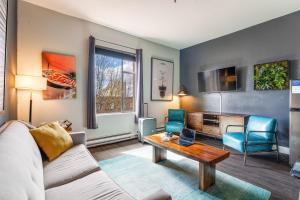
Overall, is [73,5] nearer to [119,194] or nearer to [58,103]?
[58,103]

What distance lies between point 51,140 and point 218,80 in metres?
3.94

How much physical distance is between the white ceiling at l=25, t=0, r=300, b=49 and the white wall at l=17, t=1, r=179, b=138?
168 millimetres

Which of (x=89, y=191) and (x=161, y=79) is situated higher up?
(x=161, y=79)

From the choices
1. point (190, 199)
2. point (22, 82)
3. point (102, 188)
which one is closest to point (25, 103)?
point (22, 82)

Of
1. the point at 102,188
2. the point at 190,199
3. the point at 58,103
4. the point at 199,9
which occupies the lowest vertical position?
the point at 190,199

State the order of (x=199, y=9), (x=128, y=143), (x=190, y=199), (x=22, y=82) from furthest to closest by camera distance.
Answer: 1. (x=128, y=143)
2. (x=199, y=9)
3. (x=22, y=82)
4. (x=190, y=199)

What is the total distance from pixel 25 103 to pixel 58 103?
516mm

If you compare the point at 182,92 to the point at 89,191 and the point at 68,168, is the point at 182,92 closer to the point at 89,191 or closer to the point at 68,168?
the point at 68,168

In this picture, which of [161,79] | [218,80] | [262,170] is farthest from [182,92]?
[262,170]

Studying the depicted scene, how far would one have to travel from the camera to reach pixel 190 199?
5.72 feet

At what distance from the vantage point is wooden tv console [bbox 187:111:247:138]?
350 cm

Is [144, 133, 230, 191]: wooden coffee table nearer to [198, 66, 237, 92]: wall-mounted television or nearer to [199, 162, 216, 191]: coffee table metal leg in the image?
[199, 162, 216, 191]: coffee table metal leg

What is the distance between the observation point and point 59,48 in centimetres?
310

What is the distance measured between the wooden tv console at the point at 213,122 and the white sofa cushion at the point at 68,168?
3.13 m
